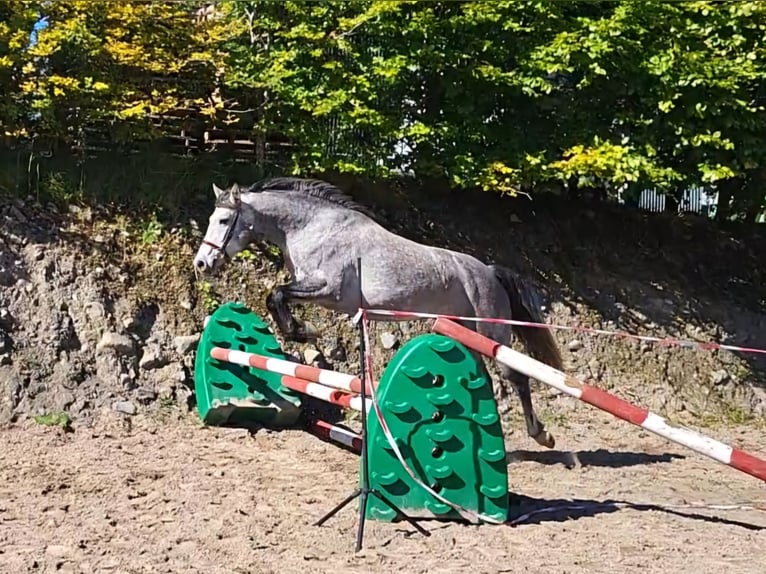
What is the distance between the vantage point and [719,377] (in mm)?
9133

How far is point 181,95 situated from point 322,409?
3556 millimetres

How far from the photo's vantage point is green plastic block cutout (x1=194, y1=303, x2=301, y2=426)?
21.8 ft

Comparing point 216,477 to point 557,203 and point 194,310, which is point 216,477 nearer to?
point 194,310

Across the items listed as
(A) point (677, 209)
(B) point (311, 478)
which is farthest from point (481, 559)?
(A) point (677, 209)

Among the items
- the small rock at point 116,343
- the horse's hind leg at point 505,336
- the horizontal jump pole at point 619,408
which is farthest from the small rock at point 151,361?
the horizontal jump pole at point 619,408

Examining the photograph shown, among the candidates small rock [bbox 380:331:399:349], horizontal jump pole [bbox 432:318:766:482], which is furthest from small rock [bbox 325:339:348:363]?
horizontal jump pole [bbox 432:318:766:482]

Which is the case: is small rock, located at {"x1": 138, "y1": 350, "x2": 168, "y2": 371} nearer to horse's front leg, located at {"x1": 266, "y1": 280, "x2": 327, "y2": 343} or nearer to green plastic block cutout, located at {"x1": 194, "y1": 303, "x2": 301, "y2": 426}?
green plastic block cutout, located at {"x1": 194, "y1": 303, "x2": 301, "y2": 426}

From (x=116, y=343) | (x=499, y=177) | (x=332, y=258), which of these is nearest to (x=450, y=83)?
(x=499, y=177)

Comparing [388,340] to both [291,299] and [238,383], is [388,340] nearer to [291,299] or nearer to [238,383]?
[238,383]

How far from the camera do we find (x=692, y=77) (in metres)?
8.59

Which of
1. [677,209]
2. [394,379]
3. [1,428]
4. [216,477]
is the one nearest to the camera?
[394,379]

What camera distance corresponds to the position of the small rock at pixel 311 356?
25.9 ft

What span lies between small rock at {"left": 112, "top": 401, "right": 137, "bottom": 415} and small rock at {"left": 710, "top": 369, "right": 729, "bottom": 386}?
584 cm

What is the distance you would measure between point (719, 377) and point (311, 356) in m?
4.34
